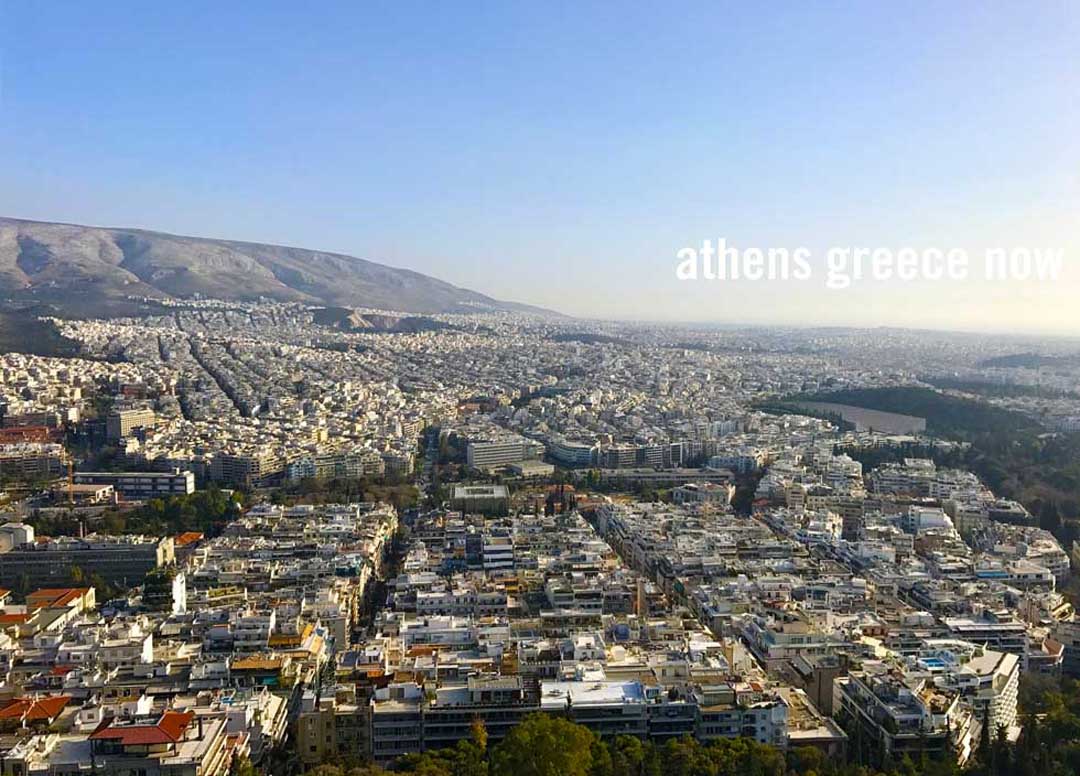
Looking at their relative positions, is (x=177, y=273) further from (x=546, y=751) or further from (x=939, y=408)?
(x=546, y=751)

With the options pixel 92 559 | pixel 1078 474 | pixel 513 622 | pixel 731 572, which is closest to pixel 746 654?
pixel 513 622

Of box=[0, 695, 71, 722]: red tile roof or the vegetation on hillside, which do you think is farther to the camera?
the vegetation on hillside

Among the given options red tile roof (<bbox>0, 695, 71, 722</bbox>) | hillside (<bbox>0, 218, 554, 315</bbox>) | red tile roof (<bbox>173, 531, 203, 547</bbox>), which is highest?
hillside (<bbox>0, 218, 554, 315</bbox>)

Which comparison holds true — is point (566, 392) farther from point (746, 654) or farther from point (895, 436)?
point (746, 654)

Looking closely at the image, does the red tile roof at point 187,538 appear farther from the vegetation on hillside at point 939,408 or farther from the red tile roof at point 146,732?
the vegetation on hillside at point 939,408

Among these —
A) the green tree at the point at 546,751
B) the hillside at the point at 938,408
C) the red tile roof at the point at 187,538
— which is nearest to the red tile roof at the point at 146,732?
the green tree at the point at 546,751

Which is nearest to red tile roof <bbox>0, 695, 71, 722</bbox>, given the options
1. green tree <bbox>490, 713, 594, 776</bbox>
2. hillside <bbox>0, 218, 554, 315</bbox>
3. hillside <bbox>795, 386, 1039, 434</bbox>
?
green tree <bbox>490, 713, 594, 776</bbox>

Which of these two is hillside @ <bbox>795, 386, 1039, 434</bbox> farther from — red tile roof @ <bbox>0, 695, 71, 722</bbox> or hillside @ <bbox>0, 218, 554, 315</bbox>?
hillside @ <bbox>0, 218, 554, 315</bbox>

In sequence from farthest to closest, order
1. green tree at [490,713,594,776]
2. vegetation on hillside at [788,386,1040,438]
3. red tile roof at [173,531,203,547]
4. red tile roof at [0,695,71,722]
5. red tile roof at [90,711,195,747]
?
vegetation on hillside at [788,386,1040,438]
red tile roof at [173,531,203,547]
red tile roof at [0,695,71,722]
red tile roof at [90,711,195,747]
green tree at [490,713,594,776]
